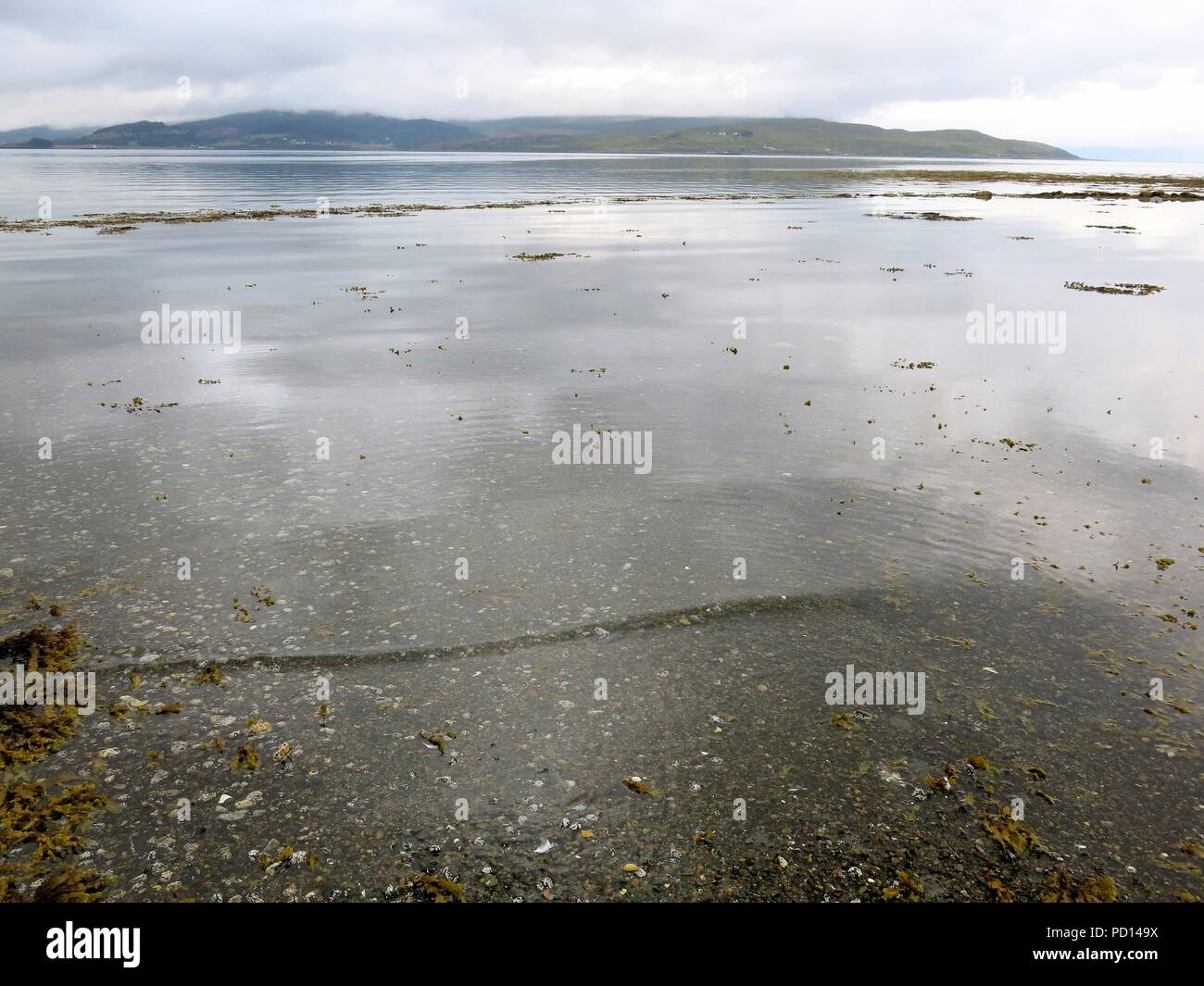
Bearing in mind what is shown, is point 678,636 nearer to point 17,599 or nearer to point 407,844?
point 407,844

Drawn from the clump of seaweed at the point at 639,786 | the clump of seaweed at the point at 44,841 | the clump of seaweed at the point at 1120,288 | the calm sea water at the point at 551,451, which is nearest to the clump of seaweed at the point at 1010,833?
the clump of seaweed at the point at 639,786

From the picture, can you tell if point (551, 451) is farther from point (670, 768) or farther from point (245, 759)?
point (245, 759)

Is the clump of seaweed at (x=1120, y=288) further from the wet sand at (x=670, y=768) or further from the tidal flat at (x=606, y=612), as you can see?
the wet sand at (x=670, y=768)

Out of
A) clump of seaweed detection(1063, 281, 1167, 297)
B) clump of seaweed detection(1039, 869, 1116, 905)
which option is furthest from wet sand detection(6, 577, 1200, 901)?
clump of seaweed detection(1063, 281, 1167, 297)

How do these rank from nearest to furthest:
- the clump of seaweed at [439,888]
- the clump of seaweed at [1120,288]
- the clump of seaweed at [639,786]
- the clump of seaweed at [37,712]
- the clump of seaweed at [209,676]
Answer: the clump of seaweed at [439,888]
the clump of seaweed at [639,786]
the clump of seaweed at [37,712]
the clump of seaweed at [209,676]
the clump of seaweed at [1120,288]

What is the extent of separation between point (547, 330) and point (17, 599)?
20367 mm

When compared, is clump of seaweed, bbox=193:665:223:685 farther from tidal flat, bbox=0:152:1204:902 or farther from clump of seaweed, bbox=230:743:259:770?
clump of seaweed, bbox=230:743:259:770

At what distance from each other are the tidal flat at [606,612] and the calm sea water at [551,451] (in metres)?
0.10

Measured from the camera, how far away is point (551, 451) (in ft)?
55.9

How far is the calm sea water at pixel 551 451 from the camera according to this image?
37.9 feet

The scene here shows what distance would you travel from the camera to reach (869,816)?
7.53m

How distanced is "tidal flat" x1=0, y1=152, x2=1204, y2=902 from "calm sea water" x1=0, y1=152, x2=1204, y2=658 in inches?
4.0

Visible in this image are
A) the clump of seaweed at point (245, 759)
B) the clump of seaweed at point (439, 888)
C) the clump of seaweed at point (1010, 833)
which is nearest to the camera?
the clump of seaweed at point (439, 888)

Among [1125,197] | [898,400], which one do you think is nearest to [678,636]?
[898,400]
